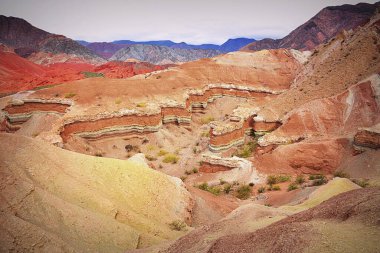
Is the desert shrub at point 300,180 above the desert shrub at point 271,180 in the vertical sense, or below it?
above

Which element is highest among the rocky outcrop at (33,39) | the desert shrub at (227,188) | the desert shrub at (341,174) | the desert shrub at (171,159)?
the rocky outcrop at (33,39)

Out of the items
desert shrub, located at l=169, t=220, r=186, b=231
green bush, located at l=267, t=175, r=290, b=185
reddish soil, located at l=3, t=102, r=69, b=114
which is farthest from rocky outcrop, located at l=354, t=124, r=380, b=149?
reddish soil, located at l=3, t=102, r=69, b=114

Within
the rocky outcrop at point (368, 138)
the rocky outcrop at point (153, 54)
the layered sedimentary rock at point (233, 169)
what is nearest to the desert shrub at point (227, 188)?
the layered sedimentary rock at point (233, 169)

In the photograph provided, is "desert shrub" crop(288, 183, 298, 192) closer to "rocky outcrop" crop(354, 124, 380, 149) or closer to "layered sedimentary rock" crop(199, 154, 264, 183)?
"layered sedimentary rock" crop(199, 154, 264, 183)

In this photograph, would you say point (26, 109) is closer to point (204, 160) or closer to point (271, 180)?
point (204, 160)

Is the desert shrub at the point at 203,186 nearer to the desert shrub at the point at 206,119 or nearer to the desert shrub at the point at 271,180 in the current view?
the desert shrub at the point at 271,180

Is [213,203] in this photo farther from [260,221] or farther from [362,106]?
[362,106]

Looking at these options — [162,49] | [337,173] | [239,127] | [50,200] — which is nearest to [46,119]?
[239,127]

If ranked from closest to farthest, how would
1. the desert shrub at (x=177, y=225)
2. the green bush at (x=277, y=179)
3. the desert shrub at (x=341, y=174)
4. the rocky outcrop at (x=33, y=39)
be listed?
the desert shrub at (x=177, y=225)
the desert shrub at (x=341, y=174)
the green bush at (x=277, y=179)
the rocky outcrop at (x=33, y=39)

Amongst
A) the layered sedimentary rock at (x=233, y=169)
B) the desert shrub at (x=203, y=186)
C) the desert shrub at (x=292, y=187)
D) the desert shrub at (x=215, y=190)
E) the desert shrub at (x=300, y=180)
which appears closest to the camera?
the desert shrub at (x=292, y=187)
